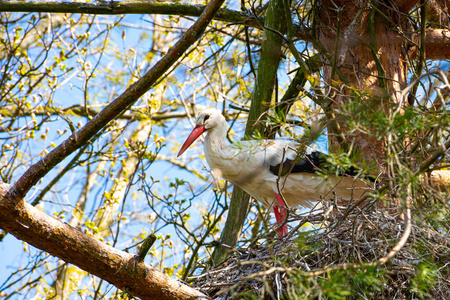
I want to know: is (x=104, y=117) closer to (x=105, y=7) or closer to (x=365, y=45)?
(x=105, y=7)

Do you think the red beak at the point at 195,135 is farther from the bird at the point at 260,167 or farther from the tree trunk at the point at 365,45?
the tree trunk at the point at 365,45

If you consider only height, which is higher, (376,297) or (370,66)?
(370,66)

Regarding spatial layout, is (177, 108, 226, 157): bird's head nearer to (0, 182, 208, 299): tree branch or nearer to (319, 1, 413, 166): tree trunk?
(319, 1, 413, 166): tree trunk

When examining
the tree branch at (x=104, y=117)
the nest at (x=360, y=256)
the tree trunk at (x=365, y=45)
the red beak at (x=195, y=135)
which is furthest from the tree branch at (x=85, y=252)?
the red beak at (x=195, y=135)

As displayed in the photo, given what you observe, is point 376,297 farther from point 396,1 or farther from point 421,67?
point 396,1

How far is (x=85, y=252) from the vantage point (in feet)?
9.20

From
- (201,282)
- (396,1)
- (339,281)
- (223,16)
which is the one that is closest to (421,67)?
(396,1)

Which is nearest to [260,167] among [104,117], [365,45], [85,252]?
[365,45]

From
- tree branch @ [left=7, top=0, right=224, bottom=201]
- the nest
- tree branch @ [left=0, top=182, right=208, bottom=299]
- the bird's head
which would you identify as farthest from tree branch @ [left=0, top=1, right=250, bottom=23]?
the nest

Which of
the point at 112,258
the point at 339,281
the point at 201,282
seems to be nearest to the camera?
the point at 339,281

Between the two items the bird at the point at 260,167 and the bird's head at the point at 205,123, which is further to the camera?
the bird's head at the point at 205,123

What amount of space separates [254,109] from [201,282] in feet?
6.13

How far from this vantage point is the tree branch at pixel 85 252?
8.80ft

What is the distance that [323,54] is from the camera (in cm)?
426
